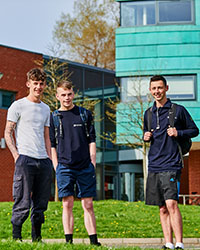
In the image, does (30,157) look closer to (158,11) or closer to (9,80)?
(158,11)

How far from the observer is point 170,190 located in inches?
269

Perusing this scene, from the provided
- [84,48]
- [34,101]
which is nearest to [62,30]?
[84,48]

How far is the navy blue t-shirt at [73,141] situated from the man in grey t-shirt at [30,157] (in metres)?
0.23

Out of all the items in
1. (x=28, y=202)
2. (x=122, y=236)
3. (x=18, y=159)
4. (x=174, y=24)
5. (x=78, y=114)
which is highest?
(x=174, y=24)

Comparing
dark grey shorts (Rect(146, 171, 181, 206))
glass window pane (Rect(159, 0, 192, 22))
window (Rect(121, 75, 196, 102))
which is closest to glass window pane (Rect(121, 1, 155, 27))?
glass window pane (Rect(159, 0, 192, 22))

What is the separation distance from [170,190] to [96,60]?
36.4m

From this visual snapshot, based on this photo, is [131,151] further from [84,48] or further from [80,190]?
[80,190]

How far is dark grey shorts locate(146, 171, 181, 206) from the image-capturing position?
684 centimetres

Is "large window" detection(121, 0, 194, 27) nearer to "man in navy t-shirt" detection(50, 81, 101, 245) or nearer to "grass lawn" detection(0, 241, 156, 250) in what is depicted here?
"man in navy t-shirt" detection(50, 81, 101, 245)

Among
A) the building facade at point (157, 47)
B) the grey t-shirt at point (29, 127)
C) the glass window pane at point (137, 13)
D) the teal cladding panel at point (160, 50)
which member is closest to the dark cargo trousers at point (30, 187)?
the grey t-shirt at point (29, 127)

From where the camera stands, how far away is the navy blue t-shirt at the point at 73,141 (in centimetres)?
694

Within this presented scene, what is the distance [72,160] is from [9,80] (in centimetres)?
2214

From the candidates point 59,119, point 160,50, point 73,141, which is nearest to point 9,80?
point 160,50

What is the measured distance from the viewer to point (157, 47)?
85.1 ft
